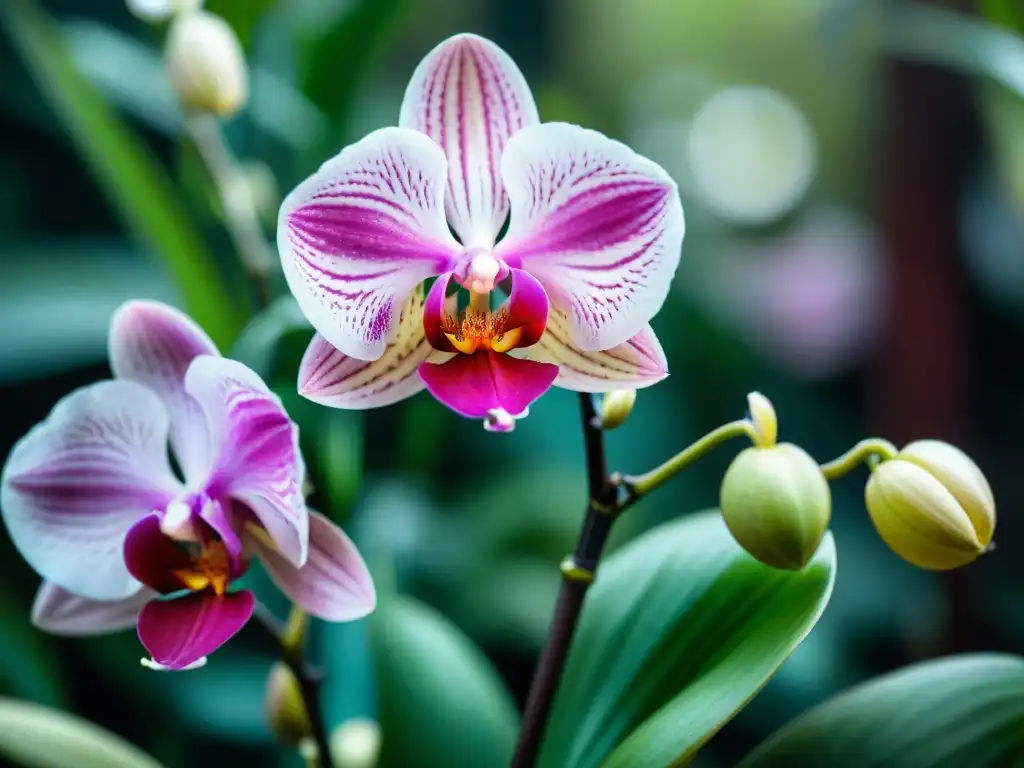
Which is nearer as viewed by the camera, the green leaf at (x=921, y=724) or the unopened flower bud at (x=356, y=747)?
the green leaf at (x=921, y=724)

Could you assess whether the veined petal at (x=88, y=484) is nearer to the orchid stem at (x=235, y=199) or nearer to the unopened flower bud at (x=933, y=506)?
the orchid stem at (x=235, y=199)

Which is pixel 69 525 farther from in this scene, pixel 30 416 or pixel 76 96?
pixel 30 416

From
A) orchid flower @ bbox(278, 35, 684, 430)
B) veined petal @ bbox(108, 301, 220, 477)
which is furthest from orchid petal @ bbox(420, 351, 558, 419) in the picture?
veined petal @ bbox(108, 301, 220, 477)

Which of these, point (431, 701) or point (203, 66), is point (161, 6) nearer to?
point (203, 66)

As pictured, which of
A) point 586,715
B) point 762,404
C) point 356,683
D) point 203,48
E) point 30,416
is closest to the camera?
point 762,404

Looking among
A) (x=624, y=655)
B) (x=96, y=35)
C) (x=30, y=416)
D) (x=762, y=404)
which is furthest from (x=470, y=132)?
(x=30, y=416)

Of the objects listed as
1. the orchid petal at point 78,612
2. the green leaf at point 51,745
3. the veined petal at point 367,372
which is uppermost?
the veined petal at point 367,372

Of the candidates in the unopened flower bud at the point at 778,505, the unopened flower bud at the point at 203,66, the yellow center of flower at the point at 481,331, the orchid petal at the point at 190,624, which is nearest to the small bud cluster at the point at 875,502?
the unopened flower bud at the point at 778,505
